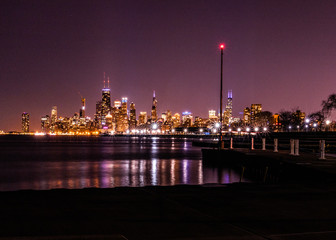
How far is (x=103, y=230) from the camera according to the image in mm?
7992

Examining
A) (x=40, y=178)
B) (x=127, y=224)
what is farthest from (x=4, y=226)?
(x=40, y=178)

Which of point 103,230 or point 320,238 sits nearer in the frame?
point 320,238

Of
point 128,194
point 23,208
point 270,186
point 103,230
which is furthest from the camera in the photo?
point 270,186

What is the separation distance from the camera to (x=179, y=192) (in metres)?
13.1

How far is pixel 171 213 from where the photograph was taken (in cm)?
970

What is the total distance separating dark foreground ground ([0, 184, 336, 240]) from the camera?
307 inches

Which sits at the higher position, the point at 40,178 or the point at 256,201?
the point at 256,201

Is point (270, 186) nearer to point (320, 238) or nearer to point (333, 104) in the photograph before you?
point (320, 238)

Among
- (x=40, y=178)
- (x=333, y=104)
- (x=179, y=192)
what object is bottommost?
(x=40, y=178)

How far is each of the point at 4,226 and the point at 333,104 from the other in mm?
93457

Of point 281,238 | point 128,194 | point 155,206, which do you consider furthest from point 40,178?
point 281,238

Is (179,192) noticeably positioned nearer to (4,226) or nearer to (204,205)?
(204,205)

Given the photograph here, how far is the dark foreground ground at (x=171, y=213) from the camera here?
7802 mm

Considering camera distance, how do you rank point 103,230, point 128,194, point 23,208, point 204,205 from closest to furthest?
point 103,230, point 23,208, point 204,205, point 128,194
